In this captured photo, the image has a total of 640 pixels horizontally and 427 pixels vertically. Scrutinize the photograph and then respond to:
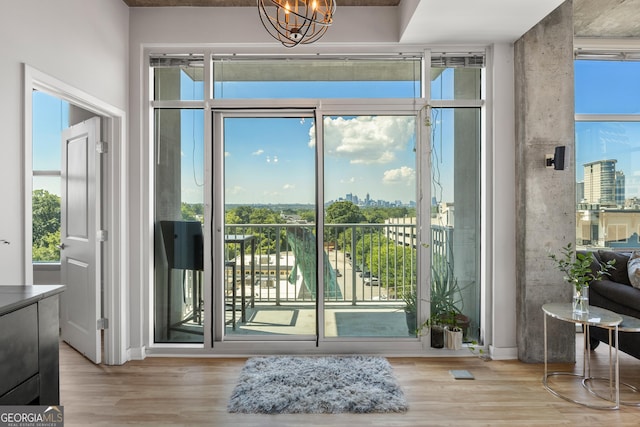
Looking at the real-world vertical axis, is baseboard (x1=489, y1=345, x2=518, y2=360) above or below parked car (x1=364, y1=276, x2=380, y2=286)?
below

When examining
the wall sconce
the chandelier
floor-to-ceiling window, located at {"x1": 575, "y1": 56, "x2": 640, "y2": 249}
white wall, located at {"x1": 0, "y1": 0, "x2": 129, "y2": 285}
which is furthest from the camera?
floor-to-ceiling window, located at {"x1": 575, "y1": 56, "x2": 640, "y2": 249}

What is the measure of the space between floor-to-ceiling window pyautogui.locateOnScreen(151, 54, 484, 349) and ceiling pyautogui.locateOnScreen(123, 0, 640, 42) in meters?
0.38

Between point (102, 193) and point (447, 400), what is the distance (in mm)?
3117

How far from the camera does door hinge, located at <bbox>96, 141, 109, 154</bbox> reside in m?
3.09

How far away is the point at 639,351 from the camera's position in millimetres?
2766

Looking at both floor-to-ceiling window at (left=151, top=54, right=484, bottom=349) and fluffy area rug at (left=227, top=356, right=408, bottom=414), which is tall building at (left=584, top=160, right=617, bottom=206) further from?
fluffy area rug at (left=227, top=356, right=408, bottom=414)

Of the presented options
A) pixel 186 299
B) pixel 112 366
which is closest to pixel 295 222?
pixel 186 299

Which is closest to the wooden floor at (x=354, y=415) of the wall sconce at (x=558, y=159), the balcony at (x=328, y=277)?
the balcony at (x=328, y=277)

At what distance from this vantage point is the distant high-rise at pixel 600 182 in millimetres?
3855

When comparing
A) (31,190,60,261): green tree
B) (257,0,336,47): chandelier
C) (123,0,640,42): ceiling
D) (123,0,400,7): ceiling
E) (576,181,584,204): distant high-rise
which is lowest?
(31,190,60,261): green tree

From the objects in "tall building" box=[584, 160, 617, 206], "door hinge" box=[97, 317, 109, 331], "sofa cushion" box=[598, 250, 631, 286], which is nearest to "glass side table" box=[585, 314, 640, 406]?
"sofa cushion" box=[598, 250, 631, 286]

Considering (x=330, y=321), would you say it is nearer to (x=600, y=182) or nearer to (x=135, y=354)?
(x=135, y=354)

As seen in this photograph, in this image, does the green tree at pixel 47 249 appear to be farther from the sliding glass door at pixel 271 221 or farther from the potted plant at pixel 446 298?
the potted plant at pixel 446 298

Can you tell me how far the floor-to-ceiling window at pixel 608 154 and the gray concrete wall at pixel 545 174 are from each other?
922 mm
